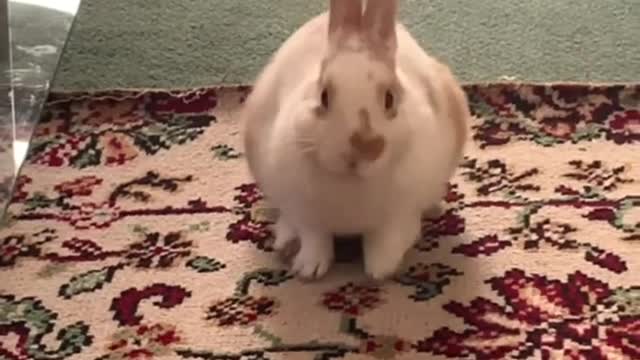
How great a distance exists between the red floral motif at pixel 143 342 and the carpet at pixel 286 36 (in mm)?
548

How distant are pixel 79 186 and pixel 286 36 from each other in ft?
1.56

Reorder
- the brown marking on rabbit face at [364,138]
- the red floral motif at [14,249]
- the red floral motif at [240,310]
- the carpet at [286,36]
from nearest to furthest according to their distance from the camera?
the brown marking on rabbit face at [364,138], the red floral motif at [240,310], the red floral motif at [14,249], the carpet at [286,36]

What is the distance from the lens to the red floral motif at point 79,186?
160cm

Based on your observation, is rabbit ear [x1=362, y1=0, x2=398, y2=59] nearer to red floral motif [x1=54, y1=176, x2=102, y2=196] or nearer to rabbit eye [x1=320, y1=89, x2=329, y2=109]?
rabbit eye [x1=320, y1=89, x2=329, y2=109]

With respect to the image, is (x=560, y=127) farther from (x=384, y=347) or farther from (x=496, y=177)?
(x=384, y=347)

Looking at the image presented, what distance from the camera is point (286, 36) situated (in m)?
1.96

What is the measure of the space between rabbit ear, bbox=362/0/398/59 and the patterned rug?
262mm

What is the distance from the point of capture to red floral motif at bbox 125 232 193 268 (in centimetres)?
146

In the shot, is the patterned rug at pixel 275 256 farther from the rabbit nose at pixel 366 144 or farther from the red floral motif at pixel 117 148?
the rabbit nose at pixel 366 144

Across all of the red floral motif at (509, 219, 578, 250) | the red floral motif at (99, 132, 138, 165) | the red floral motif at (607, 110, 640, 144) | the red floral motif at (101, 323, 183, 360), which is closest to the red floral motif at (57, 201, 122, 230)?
the red floral motif at (99, 132, 138, 165)

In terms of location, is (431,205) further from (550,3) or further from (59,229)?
(550,3)

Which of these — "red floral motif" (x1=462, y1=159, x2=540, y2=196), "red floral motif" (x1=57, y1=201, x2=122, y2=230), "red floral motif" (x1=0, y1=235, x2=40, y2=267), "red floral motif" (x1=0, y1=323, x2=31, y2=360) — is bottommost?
"red floral motif" (x1=0, y1=323, x2=31, y2=360)

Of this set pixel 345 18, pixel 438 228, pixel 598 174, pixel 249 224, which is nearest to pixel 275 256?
pixel 249 224

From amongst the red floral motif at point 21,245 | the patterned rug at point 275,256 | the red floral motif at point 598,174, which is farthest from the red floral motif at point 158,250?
the red floral motif at point 598,174
